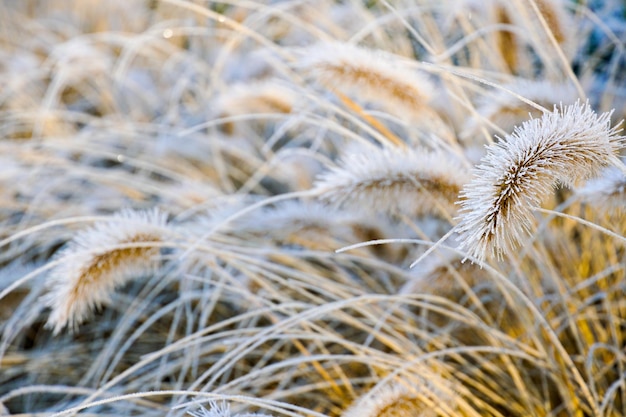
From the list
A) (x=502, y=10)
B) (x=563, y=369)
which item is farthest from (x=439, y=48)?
(x=563, y=369)

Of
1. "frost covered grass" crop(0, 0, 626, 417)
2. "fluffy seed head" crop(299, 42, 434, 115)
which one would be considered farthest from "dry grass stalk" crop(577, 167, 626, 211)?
"fluffy seed head" crop(299, 42, 434, 115)

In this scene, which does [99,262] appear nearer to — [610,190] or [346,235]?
[346,235]

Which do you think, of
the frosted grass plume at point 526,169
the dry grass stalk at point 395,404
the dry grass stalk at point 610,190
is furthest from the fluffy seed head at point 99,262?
the dry grass stalk at point 610,190

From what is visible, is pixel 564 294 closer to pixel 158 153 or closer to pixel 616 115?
→ pixel 616 115

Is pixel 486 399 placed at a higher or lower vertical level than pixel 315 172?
lower

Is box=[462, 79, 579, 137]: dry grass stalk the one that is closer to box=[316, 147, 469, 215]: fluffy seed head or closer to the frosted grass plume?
box=[316, 147, 469, 215]: fluffy seed head

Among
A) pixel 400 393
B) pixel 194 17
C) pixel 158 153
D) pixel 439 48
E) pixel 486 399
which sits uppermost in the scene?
pixel 194 17
